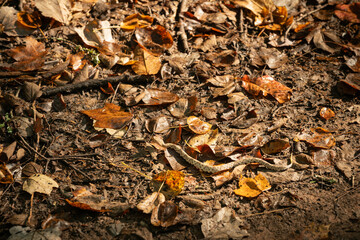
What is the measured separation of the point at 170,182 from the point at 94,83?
4.63 ft

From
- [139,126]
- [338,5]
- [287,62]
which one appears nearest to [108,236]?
[139,126]

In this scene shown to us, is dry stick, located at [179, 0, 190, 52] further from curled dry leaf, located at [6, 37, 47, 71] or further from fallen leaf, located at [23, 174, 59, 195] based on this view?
fallen leaf, located at [23, 174, 59, 195]

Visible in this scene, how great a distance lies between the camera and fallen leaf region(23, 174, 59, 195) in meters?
2.26

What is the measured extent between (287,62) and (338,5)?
131cm

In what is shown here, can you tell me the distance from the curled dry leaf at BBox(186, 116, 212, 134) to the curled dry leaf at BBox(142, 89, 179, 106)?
0.32 metres

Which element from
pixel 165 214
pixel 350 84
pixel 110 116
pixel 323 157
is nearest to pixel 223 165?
pixel 165 214

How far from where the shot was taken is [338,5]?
373 cm

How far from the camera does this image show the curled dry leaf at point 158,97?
288cm

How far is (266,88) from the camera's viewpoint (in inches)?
119

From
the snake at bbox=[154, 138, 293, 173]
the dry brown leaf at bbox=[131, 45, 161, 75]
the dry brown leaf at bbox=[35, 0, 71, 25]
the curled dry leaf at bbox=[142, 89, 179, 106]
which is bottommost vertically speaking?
the snake at bbox=[154, 138, 293, 173]

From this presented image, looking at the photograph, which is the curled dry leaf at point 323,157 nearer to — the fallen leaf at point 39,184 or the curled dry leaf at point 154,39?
the curled dry leaf at point 154,39

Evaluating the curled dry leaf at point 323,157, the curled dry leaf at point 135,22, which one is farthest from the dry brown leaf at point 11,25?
the curled dry leaf at point 323,157

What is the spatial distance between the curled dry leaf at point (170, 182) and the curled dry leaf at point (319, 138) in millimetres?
1255

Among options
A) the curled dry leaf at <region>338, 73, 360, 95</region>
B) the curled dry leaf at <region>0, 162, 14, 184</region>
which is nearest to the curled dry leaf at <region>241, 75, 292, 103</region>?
the curled dry leaf at <region>338, 73, 360, 95</region>
